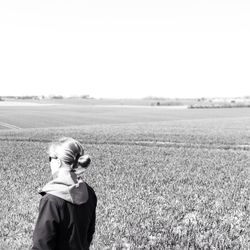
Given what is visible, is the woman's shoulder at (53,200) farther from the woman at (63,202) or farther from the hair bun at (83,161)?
the hair bun at (83,161)

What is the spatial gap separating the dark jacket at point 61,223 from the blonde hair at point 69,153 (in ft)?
0.83

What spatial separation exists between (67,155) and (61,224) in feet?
2.18

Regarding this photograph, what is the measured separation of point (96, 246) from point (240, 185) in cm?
755

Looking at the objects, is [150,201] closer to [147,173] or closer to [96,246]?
[96,246]

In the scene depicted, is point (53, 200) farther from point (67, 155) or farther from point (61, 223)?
point (67, 155)

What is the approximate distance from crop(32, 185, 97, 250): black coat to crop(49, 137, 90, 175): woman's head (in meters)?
0.33

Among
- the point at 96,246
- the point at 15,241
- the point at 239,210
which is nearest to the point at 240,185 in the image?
the point at 239,210

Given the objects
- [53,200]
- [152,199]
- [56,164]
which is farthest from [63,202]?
[152,199]

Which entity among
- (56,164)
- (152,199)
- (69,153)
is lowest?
(152,199)

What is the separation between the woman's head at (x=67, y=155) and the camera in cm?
379

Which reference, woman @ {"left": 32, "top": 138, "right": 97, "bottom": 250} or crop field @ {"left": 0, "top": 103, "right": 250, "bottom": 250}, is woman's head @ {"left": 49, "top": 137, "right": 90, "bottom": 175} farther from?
crop field @ {"left": 0, "top": 103, "right": 250, "bottom": 250}

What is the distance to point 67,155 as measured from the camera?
378 centimetres

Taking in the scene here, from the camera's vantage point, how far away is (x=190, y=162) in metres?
19.7

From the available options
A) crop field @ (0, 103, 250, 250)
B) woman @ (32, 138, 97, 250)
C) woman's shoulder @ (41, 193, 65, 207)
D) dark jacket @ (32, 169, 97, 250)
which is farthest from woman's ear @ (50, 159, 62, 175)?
crop field @ (0, 103, 250, 250)
